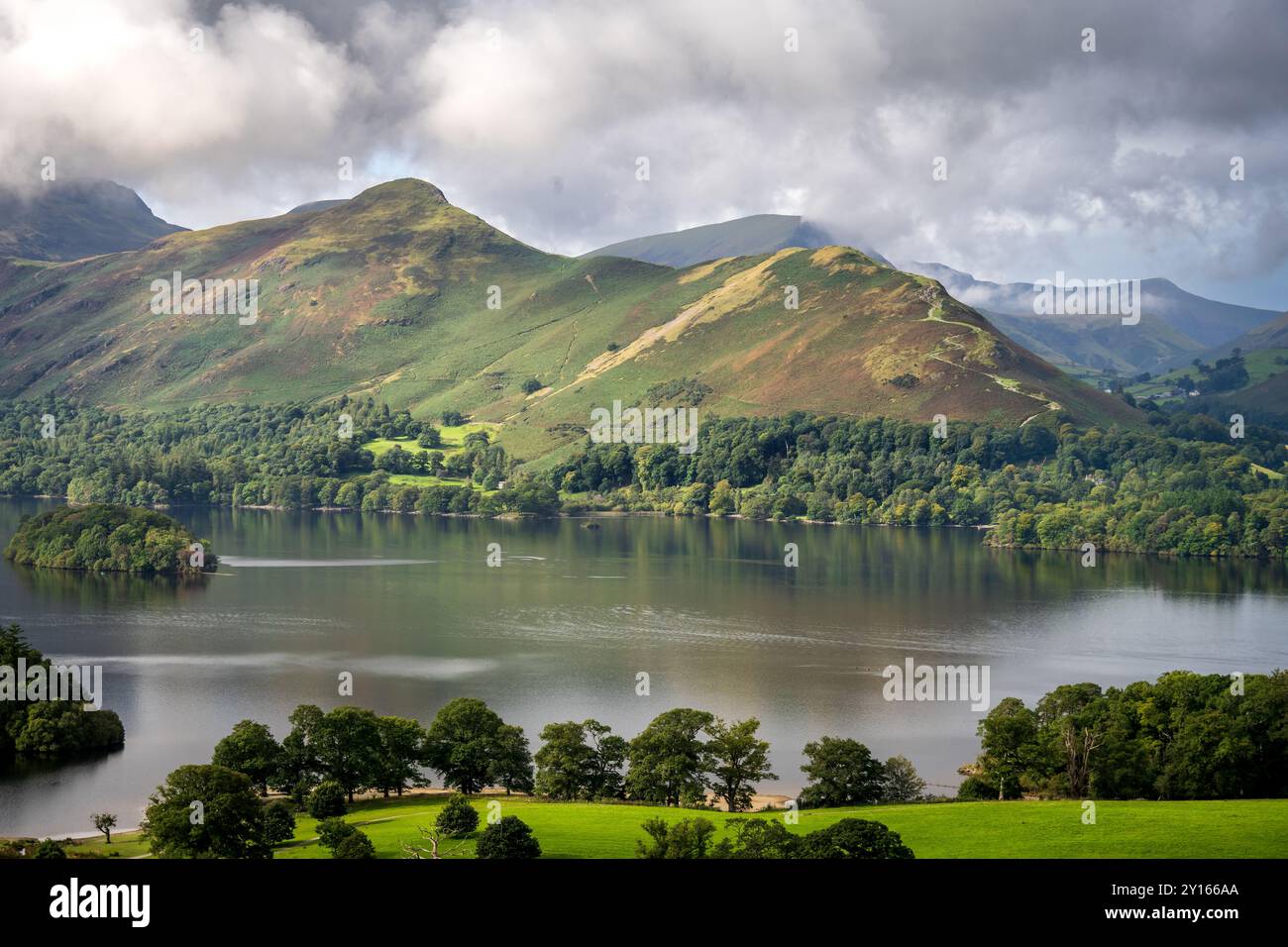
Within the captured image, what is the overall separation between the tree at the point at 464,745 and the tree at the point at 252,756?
5.65m

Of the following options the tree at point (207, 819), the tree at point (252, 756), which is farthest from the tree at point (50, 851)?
the tree at point (252, 756)

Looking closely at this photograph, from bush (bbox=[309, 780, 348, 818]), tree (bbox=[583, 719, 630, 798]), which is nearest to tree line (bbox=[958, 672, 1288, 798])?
tree (bbox=[583, 719, 630, 798])

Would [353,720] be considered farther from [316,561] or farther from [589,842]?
[316,561]

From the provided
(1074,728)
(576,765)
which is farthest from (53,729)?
(1074,728)

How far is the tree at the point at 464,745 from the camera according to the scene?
4994cm

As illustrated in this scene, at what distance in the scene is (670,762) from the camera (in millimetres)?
47375

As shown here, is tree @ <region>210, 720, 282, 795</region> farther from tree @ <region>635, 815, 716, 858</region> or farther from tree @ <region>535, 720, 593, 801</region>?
tree @ <region>635, 815, 716, 858</region>

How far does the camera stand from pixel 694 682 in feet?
232

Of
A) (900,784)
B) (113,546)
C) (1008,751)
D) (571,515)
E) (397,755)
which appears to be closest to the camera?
(900,784)

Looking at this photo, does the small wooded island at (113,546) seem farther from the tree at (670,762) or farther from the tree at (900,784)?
the tree at (900,784)

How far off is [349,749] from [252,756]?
11.4 feet

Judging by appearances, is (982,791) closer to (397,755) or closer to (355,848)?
(397,755)

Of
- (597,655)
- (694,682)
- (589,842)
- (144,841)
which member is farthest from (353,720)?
(597,655)
